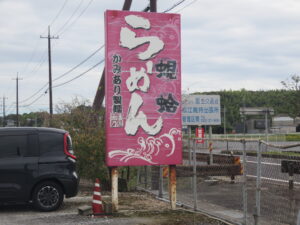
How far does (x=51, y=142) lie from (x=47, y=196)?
1192 millimetres

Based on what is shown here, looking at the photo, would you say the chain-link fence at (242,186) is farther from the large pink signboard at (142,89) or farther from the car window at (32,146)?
the car window at (32,146)

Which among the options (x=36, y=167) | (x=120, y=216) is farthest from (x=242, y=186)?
(x=36, y=167)

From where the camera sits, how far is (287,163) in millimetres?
8609

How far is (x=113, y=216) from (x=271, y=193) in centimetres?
332

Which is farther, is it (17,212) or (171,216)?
(17,212)

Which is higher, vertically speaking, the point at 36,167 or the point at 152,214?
the point at 36,167

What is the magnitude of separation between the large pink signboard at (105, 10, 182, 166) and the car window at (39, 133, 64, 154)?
1.18 meters

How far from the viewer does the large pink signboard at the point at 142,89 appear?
36.1 feet

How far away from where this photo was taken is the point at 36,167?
11070 millimetres

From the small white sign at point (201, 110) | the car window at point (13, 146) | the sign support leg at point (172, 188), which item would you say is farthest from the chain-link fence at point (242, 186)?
the small white sign at point (201, 110)

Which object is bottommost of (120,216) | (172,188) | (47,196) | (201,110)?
(120,216)

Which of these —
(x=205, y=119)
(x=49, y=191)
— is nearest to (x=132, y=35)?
(x=49, y=191)

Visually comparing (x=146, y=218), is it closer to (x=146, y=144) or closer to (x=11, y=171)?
(x=146, y=144)

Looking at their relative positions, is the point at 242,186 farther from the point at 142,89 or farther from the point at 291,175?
the point at 142,89
